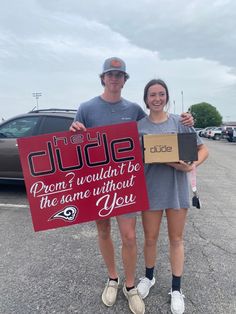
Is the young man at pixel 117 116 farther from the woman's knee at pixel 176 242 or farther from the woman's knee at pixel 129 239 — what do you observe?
the woman's knee at pixel 176 242

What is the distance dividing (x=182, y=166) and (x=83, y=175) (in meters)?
0.77

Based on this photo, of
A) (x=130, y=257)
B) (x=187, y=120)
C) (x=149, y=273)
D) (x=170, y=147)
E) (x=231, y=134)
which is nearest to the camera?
(x=170, y=147)

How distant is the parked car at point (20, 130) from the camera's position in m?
5.92

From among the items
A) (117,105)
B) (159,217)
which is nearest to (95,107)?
(117,105)

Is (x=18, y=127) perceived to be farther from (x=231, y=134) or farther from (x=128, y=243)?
(x=231, y=134)

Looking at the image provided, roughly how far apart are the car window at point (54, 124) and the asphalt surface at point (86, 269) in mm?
1575

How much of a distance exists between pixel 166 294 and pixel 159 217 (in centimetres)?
72

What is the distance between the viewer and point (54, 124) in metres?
5.94

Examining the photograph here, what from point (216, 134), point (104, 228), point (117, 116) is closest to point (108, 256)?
point (104, 228)

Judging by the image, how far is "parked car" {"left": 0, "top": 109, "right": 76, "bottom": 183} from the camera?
5.92 m

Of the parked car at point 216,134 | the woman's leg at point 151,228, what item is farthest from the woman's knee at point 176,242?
the parked car at point 216,134

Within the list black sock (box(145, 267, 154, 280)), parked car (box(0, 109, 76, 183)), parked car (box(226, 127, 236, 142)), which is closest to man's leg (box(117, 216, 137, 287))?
black sock (box(145, 267, 154, 280))

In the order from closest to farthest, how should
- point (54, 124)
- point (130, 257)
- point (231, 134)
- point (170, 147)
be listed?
point (170, 147) → point (130, 257) → point (54, 124) → point (231, 134)

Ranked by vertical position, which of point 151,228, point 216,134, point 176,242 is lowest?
point 216,134
